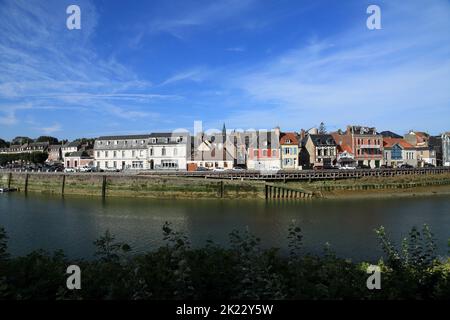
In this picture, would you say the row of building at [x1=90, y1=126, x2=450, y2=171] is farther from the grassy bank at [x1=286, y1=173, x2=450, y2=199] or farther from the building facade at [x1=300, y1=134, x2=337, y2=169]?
the grassy bank at [x1=286, y1=173, x2=450, y2=199]

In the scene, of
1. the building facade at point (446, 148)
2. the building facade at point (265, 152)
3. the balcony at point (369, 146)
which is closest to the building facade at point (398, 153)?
the balcony at point (369, 146)

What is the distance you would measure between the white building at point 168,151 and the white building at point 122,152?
5.72 ft

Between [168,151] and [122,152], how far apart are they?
36.5 feet

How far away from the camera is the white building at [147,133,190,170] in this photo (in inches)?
2726

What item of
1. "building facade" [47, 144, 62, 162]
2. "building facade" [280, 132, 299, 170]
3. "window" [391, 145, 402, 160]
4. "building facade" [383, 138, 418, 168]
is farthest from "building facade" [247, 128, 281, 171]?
"building facade" [47, 144, 62, 162]

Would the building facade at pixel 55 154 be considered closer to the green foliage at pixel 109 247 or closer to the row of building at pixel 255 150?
the row of building at pixel 255 150

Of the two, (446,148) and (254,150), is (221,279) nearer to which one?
(254,150)

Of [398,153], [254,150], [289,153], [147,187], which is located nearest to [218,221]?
[147,187]

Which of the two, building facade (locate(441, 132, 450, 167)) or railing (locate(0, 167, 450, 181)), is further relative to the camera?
building facade (locate(441, 132, 450, 167))

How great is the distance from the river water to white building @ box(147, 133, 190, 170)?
2003 centimetres

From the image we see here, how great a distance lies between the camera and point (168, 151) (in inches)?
2751

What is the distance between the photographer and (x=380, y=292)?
7938 millimetres

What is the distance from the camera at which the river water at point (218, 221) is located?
23.2 m
